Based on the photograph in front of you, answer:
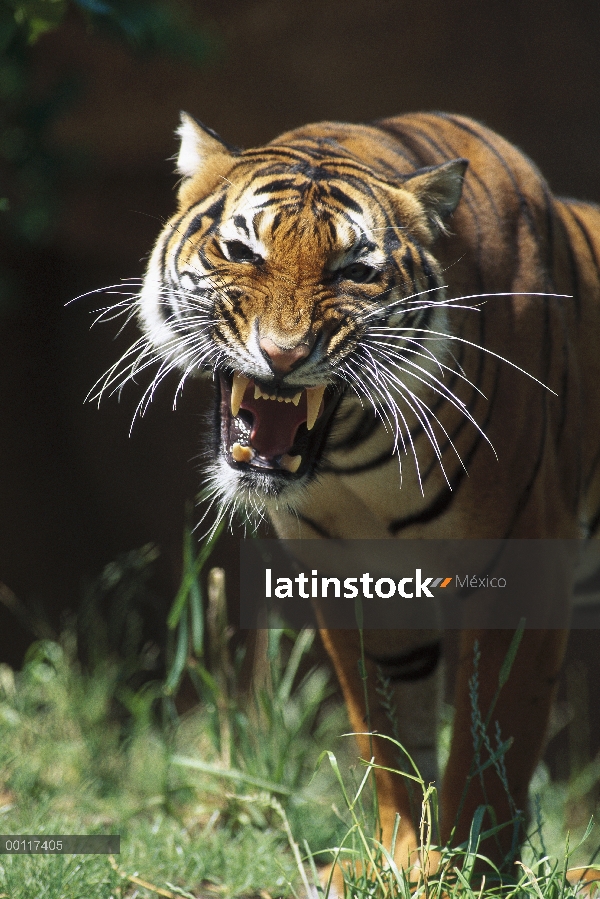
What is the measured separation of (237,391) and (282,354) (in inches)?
7.5

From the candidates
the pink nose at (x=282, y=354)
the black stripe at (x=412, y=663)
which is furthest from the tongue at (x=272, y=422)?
the black stripe at (x=412, y=663)

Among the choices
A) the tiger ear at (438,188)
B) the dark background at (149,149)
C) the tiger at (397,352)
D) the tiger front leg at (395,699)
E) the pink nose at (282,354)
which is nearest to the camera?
the pink nose at (282,354)

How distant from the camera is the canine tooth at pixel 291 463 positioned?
1677mm

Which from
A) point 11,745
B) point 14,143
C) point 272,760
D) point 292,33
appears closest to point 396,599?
point 272,760

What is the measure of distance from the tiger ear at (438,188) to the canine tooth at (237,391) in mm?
457

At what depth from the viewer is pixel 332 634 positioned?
2.06 m

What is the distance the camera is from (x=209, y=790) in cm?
230

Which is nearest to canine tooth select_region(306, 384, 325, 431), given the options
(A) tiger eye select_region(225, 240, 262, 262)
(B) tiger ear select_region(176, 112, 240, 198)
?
(A) tiger eye select_region(225, 240, 262, 262)

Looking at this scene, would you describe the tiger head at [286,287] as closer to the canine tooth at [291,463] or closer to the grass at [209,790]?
the canine tooth at [291,463]

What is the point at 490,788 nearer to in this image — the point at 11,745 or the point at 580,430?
the point at 580,430

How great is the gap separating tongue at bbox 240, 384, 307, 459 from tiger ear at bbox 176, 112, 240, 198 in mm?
437

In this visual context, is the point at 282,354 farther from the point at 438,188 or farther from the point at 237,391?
the point at 438,188

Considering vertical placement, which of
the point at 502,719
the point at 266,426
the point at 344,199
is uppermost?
the point at 344,199

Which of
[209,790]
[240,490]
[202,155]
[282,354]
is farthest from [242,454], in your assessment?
[209,790]
